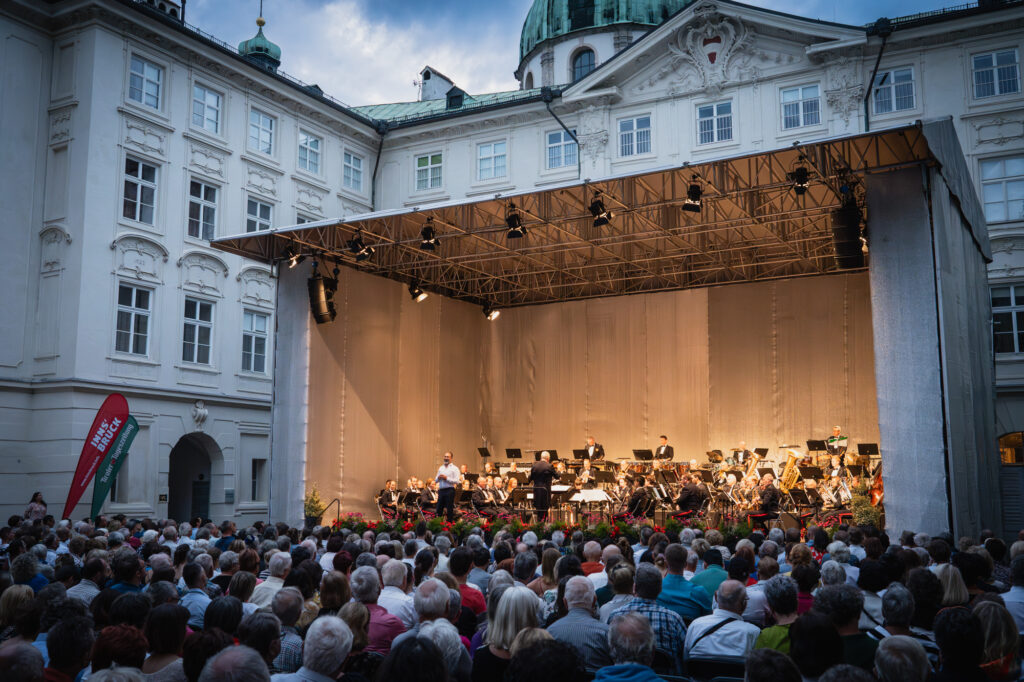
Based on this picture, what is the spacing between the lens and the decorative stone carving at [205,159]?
24750 mm

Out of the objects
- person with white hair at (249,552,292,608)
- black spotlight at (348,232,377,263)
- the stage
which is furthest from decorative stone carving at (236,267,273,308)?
person with white hair at (249,552,292,608)

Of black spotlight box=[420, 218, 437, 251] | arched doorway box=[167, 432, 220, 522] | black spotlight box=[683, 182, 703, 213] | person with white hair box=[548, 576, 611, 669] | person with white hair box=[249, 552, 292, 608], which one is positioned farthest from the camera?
arched doorway box=[167, 432, 220, 522]

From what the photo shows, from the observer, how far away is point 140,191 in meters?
23.4

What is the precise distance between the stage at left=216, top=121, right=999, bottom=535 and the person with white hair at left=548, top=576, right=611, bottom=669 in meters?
9.55

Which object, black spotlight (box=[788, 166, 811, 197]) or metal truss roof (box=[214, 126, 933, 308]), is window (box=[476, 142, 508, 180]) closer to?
metal truss roof (box=[214, 126, 933, 308])

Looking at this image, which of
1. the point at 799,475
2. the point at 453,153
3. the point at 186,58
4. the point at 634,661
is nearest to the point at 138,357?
the point at 186,58

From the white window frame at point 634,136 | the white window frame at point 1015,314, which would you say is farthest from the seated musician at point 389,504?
the white window frame at point 1015,314

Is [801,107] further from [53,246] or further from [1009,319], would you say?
[53,246]

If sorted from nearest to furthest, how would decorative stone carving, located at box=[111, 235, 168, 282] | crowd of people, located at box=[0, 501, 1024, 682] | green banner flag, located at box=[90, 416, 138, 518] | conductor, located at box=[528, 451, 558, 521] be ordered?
crowd of people, located at box=[0, 501, 1024, 682] → green banner flag, located at box=[90, 416, 138, 518] → conductor, located at box=[528, 451, 558, 521] → decorative stone carving, located at box=[111, 235, 168, 282]

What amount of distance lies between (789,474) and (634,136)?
12.1 meters

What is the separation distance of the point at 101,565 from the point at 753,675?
5.57 metres

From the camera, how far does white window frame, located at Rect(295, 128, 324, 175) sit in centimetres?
2836

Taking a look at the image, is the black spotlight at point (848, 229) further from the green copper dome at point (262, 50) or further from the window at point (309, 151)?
the green copper dome at point (262, 50)

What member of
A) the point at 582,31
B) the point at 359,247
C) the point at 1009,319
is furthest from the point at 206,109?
the point at 1009,319
